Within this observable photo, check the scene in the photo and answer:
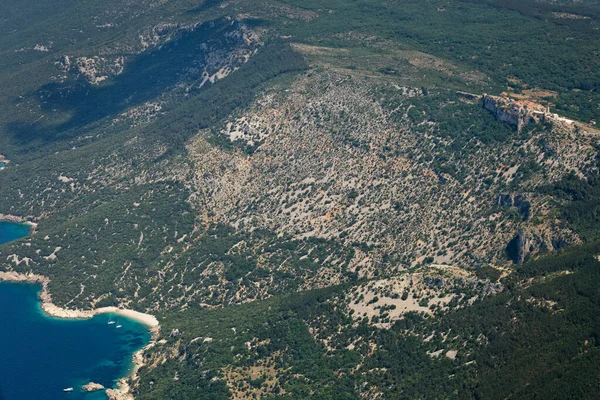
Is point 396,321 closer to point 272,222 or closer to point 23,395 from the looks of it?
point 272,222

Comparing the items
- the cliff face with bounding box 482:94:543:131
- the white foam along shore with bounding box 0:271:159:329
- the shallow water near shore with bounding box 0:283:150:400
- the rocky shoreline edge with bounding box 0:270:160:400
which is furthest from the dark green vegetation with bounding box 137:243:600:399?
the cliff face with bounding box 482:94:543:131

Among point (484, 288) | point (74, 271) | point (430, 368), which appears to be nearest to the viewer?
point (430, 368)

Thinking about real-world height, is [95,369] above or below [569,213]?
below

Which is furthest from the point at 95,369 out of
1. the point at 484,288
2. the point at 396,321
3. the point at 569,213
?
the point at 569,213

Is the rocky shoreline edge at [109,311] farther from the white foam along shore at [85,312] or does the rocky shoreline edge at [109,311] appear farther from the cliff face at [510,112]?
the cliff face at [510,112]

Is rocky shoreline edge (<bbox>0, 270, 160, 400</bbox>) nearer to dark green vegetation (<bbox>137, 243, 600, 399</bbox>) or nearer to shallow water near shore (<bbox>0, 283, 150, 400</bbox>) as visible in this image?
shallow water near shore (<bbox>0, 283, 150, 400</bbox>)

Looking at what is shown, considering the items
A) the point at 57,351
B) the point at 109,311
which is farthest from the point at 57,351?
the point at 109,311

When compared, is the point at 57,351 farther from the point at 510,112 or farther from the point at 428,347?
the point at 510,112

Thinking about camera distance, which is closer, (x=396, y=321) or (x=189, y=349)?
(x=396, y=321)
